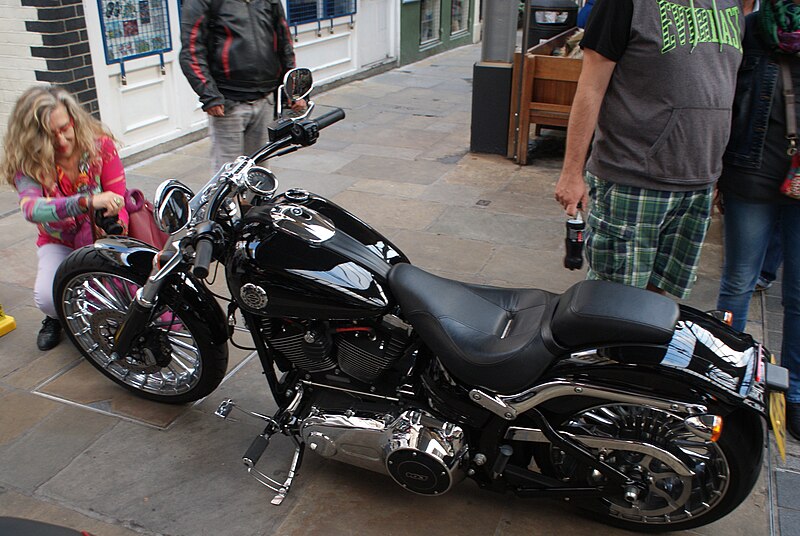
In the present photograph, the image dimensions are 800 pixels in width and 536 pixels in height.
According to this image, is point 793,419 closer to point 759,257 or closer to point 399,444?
point 759,257

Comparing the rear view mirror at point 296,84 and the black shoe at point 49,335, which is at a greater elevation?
the rear view mirror at point 296,84

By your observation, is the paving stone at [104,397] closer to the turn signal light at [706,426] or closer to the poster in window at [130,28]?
the turn signal light at [706,426]

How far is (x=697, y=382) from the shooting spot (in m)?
2.15

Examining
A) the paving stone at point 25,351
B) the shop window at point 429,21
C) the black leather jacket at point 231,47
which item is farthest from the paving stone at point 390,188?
the shop window at point 429,21

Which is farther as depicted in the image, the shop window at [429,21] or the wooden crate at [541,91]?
the shop window at [429,21]

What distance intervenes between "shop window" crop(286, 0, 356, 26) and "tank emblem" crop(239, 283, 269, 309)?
274 inches

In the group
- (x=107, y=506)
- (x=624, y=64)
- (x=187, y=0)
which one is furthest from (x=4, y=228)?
(x=624, y=64)

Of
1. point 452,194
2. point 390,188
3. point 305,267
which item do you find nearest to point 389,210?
point 390,188

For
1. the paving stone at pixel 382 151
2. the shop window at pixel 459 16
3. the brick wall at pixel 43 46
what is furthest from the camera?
the shop window at pixel 459 16

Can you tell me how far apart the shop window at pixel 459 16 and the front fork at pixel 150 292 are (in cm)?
1222

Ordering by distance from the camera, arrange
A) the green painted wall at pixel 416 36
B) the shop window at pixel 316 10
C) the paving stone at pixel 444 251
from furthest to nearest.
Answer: the green painted wall at pixel 416 36 < the shop window at pixel 316 10 < the paving stone at pixel 444 251

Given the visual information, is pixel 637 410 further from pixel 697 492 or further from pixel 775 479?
pixel 775 479

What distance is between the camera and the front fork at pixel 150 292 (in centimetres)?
243

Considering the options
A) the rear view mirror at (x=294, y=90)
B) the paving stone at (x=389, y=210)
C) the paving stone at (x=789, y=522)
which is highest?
the rear view mirror at (x=294, y=90)
